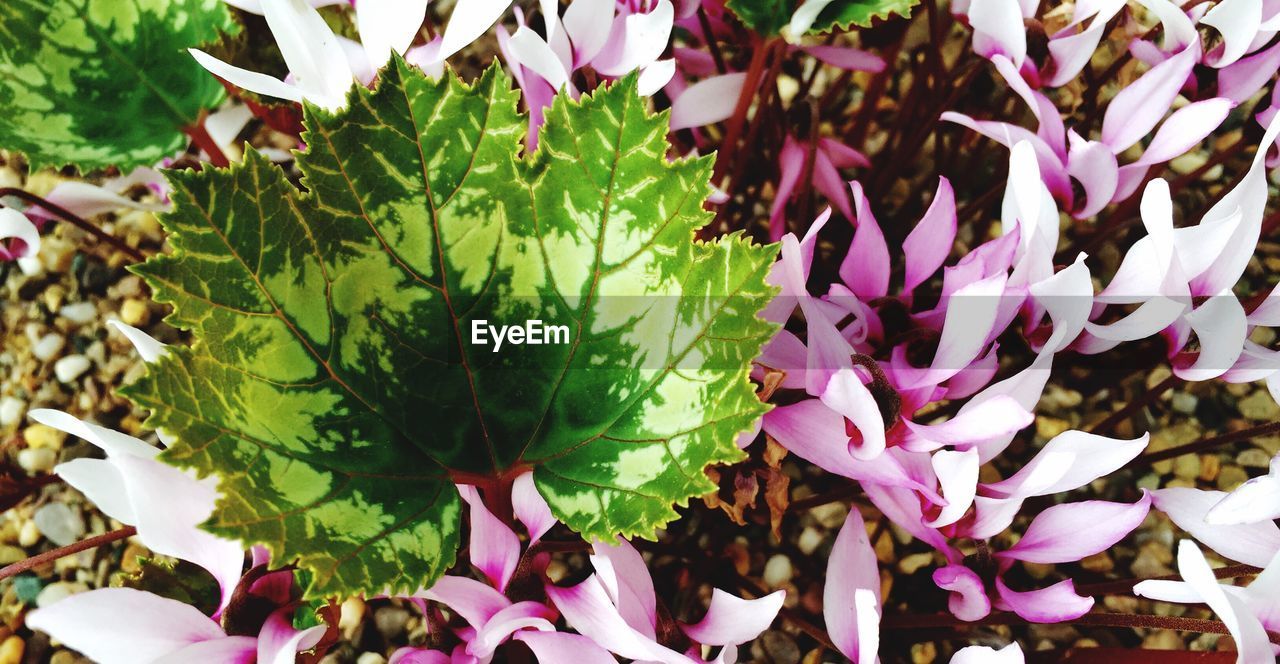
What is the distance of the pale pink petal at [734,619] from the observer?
0.58 meters

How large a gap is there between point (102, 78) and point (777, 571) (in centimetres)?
75

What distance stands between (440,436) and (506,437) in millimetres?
42

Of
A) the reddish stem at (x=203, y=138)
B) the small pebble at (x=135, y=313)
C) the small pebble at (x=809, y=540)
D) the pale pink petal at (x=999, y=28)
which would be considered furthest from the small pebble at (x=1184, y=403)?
the small pebble at (x=135, y=313)

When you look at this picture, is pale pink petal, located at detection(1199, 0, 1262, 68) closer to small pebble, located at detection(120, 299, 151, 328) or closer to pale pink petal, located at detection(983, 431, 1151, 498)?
pale pink petal, located at detection(983, 431, 1151, 498)

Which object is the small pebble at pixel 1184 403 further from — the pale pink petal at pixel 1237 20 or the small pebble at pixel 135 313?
the small pebble at pixel 135 313

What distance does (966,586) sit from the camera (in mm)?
619

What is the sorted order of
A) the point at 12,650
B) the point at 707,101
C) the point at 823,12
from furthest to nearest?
1. the point at 12,650
2. the point at 707,101
3. the point at 823,12

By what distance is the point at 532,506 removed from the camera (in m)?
0.64

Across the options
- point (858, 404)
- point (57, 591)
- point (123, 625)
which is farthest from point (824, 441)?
point (57, 591)

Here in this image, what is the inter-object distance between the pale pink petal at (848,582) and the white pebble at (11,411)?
0.90 meters

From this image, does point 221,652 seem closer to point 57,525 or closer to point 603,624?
point 603,624

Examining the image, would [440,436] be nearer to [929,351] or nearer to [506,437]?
[506,437]

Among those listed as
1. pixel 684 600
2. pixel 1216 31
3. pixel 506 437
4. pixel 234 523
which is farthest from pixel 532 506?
pixel 1216 31

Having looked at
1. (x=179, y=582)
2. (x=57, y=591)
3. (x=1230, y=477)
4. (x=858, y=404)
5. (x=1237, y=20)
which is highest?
(x=1237, y=20)
